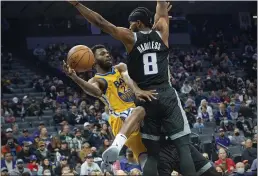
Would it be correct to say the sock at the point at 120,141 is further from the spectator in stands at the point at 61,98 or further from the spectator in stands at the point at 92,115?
the spectator in stands at the point at 61,98

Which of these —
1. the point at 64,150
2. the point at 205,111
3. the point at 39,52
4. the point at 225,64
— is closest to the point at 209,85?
the point at 225,64

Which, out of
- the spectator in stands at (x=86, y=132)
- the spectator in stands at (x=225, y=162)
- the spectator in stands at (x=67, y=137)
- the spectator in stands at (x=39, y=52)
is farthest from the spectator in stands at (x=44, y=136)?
the spectator in stands at (x=39, y=52)

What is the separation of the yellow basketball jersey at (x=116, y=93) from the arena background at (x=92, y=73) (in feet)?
22.0

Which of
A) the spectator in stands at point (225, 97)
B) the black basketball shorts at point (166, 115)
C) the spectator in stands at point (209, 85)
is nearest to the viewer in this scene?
the black basketball shorts at point (166, 115)

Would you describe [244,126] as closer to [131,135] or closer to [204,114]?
[204,114]

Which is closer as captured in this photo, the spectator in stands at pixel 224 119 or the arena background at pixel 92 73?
the arena background at pixel 92 73

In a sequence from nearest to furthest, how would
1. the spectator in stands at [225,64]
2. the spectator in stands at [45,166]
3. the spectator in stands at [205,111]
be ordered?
the spectator in stands at [45,166]
the spectator in stands at [205,111]
the spectator in stands at [225,64]

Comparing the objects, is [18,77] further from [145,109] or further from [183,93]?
[145,109]

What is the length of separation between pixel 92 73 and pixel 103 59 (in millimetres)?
15118

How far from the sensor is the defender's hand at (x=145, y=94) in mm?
7281

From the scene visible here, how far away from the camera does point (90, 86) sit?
25.2 feet

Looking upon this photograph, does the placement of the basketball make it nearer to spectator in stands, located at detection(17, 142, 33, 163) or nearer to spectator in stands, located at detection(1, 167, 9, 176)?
spectator in stands, located at detection(1, 167, 9, 176)

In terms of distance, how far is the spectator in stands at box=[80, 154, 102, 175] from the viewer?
Result: 14.4 m

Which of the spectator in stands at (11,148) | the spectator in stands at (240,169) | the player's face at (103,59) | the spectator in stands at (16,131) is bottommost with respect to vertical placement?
the spectator in stands at (240,169)
